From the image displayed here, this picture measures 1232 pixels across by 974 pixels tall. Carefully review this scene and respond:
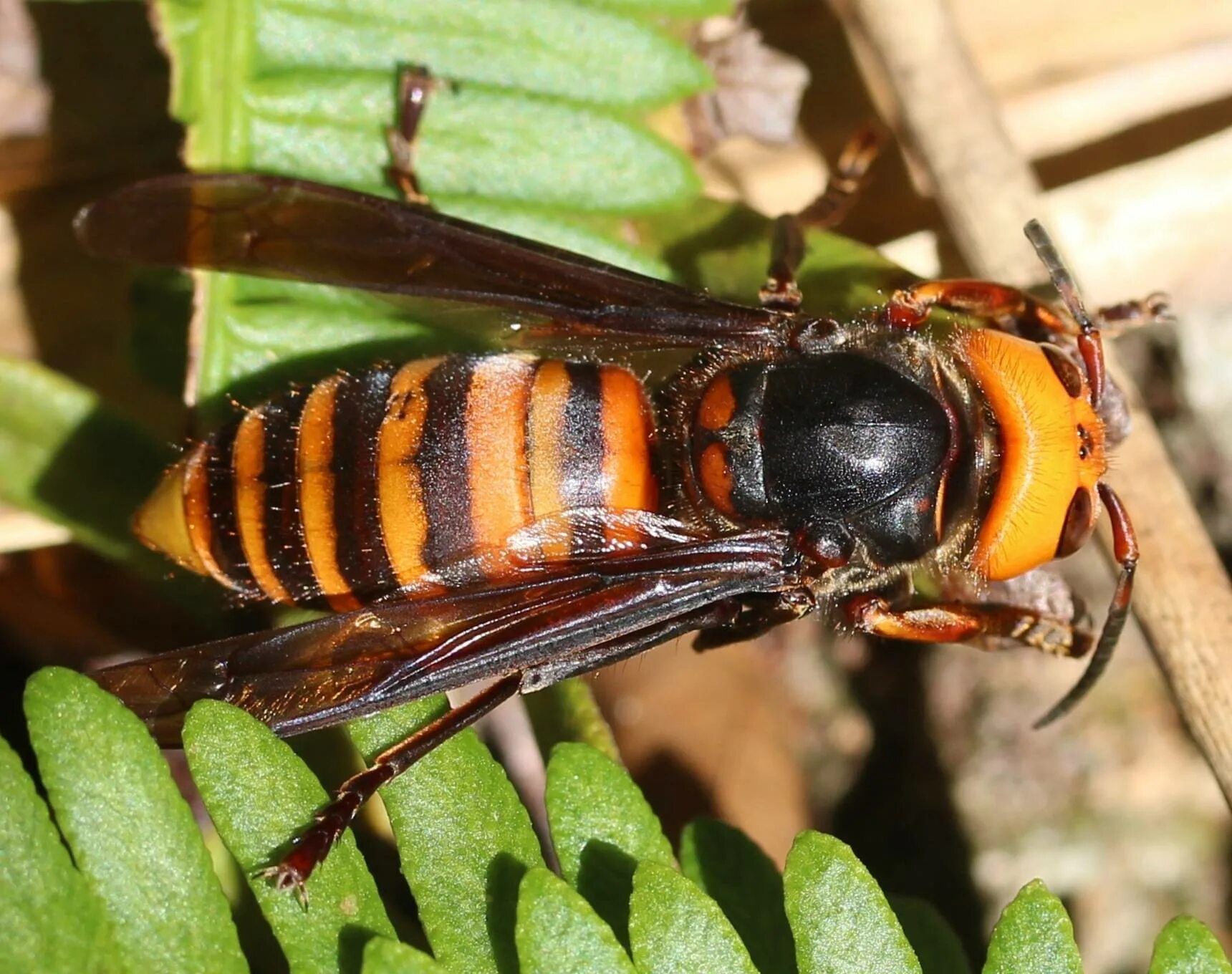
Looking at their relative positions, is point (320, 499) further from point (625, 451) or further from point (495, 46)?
point (495, 46)

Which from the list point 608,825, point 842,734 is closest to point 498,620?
point 608,825

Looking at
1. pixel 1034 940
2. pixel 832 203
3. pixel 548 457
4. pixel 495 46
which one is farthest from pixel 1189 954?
pixel 495 46

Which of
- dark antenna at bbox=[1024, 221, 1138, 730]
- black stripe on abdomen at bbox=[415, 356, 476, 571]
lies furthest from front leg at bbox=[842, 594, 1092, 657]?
black stripe on abdomen at bbox=[415, 356, 476, 571]

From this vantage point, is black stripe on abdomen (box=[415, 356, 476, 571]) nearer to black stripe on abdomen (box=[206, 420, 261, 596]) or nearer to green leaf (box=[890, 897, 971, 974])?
black stripe on abdomen (box=[206, 420, 261, 596])

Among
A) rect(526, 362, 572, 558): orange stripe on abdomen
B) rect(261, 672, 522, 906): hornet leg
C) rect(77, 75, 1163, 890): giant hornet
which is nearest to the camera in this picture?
rect(261, 672, 522, 906): hornet leg

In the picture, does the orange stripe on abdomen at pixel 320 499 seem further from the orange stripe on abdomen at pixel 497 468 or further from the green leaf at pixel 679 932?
the green leaf at pixel 679 932

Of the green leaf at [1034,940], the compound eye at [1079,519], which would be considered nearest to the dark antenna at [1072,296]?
the compound eye at [1079,519]
